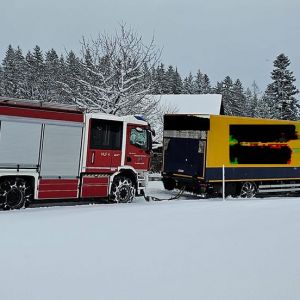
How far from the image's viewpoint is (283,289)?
513 cm

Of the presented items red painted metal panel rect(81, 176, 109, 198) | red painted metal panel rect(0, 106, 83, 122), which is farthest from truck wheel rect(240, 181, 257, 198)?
red painted metal panel rect(0, 106, 83, 122)

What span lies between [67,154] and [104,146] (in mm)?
1222

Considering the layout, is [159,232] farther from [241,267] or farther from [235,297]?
[235,297]

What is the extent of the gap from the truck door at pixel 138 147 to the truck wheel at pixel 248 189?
14.3ft

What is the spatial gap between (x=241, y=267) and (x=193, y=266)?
581mm

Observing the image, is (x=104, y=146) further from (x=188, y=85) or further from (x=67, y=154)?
(x=188, y=85)

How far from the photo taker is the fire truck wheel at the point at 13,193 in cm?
1234

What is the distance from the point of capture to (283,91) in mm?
54250

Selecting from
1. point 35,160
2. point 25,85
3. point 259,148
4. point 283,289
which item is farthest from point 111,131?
point 25,85

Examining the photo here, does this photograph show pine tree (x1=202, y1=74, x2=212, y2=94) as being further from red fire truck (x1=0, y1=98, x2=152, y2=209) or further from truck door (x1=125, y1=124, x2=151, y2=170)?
red fire truck (x1=0, y1=98, x2=152, y2=209)

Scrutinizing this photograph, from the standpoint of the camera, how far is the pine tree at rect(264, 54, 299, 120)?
5391cm

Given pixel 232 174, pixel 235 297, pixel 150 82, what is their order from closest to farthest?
pixel 235 297
pixel 232 174
pixel 150 82

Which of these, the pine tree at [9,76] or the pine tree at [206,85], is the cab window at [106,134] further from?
the pine tree at [206,85]

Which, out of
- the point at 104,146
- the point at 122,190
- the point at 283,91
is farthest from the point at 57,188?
the point at 283,91
